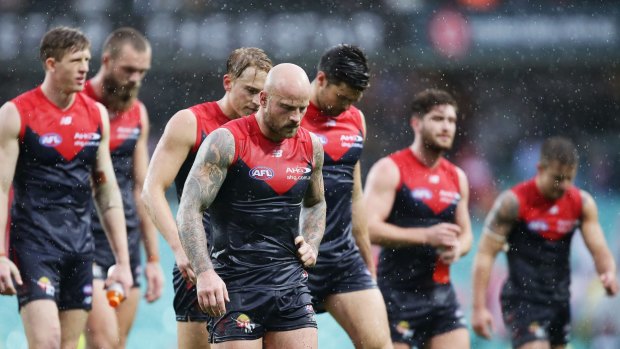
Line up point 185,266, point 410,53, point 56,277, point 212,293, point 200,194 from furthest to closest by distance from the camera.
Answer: point 410,53
point 56,277
point 185,266
point 200,194
point 212,293

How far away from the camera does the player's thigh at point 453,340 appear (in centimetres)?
848

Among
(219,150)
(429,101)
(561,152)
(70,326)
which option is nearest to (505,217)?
(561,152)

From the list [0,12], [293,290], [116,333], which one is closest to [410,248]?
[116,333]

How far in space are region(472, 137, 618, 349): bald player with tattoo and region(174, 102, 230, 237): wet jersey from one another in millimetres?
3494

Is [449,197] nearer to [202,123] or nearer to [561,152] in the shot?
[561,152]

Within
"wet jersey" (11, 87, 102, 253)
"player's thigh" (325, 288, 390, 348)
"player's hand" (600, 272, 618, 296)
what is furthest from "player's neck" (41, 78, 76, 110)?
"player's hand" (600, 272, 618, 296)

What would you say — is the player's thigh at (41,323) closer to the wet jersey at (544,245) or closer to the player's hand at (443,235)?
the player's hand at (443,235)

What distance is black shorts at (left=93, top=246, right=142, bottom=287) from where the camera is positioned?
29.3 feet

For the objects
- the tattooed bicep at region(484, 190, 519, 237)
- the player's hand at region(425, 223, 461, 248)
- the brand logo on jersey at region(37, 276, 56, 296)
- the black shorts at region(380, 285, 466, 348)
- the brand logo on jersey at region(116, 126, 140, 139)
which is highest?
the brand logo on jersey at region(116, 126, 140, 139)

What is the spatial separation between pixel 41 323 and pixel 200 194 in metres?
2.09

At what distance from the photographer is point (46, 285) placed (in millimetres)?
7449

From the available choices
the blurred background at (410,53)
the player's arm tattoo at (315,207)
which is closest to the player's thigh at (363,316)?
the player's arm tattoo at (315,207)

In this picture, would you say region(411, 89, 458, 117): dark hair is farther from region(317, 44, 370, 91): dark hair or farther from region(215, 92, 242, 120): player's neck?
region(215, 92, 242, 120): player's neck

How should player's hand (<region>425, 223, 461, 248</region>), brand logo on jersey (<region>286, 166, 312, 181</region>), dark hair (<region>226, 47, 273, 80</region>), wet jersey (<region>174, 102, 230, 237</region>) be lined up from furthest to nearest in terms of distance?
player's hand (<region>425, 223, 461, 248</region>), wet jersey (<region>174, 102, 230, 237</region>), dark hair (<region>226, 47, 273, 80</region>), brand logo on jersey (<region>286, 166, 312, 181</region>)
